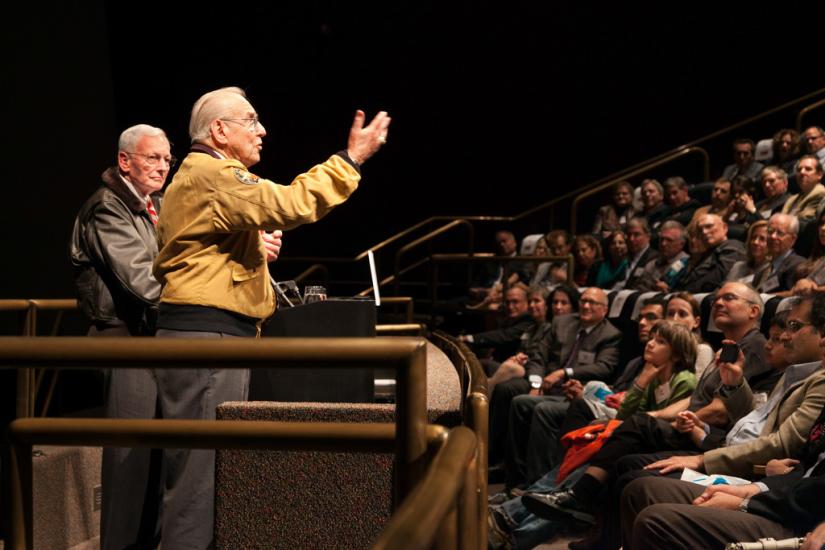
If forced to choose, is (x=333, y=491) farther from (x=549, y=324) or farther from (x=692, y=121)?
(x=692, y=121)

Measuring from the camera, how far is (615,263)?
22.7 ft

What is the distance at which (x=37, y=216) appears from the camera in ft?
19.6

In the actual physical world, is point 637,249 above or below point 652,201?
below

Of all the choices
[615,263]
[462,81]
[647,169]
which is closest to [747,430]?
[615,263]

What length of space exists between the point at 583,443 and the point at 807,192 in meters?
3.06

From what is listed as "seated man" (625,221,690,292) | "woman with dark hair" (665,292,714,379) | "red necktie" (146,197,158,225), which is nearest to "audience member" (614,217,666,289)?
"seated man" (625,221,690,292)

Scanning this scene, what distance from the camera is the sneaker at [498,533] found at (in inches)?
147

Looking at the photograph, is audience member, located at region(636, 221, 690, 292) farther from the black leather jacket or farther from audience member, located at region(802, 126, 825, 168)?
the black leather jacket

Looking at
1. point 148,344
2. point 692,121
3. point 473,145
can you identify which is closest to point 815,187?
point 692,121

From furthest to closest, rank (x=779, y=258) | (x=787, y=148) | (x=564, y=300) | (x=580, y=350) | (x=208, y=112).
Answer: (x=787, y=148) → (x=564, y=300) → (x=580, y=350) → (x=779, y=258) → (x=208, y=112)

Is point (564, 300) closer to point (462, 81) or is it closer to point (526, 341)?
point (526, 341)

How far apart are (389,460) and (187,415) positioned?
0.50m

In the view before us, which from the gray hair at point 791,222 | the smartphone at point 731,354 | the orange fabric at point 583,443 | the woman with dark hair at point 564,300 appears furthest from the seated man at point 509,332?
the smartphone at point 731,354

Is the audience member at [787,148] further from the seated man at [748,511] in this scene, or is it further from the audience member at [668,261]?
the seated man at [748,511]
